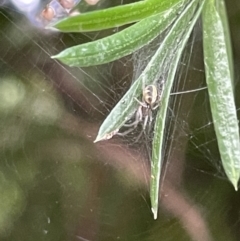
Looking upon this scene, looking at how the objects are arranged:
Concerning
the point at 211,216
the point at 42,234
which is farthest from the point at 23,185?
the point at 211,216

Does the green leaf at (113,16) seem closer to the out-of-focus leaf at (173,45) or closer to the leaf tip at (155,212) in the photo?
the out-of-focus leaf at (173,45)

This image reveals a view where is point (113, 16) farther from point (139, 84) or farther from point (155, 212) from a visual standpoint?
point (155, 212)

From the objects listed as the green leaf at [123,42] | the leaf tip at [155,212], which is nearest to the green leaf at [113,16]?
the green leaf at [123,42]

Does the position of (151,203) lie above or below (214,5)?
below

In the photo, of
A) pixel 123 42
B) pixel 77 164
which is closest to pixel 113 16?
pixel 123 42

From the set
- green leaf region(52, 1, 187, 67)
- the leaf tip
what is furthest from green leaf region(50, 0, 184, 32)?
the leaf tip

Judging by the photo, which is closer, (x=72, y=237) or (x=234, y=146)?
(x=234, y=146)

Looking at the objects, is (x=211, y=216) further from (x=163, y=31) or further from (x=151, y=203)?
(x=163, y=31)
